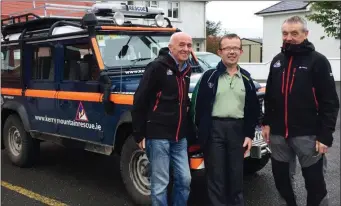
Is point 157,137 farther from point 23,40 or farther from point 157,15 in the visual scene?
point 23,40

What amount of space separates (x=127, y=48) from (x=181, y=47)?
5.75 ft

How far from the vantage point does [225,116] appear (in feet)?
12.4

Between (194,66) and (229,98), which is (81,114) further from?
(229,98)

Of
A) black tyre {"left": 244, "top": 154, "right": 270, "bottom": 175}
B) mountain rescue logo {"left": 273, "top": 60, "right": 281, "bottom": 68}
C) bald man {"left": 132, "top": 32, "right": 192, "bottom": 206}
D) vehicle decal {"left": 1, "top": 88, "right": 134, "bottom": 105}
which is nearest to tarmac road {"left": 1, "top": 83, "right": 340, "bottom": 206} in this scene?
black tyre {"left": 244, "top": 154, "right": 270, "bottom": 175}

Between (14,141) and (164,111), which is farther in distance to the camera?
(14,141)

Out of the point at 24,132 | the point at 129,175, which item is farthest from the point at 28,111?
the point at 129,175

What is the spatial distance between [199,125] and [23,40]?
3.85m

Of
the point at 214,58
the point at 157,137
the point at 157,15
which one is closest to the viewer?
the point at 157,137

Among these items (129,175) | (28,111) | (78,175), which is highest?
(28,111)

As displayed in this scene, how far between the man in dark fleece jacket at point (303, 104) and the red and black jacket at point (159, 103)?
2.72ft

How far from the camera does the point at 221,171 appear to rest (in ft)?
12.7

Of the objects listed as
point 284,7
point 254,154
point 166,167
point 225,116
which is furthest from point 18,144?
point 284,7

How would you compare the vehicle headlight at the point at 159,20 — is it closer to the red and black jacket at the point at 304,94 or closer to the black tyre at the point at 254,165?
the black tyre at the point at 254,165

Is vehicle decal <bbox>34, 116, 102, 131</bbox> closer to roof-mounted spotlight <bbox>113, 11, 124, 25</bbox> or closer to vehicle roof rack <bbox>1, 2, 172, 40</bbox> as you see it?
vehicle roof rack <bbox>1, 2, 172, 40</bbox>
